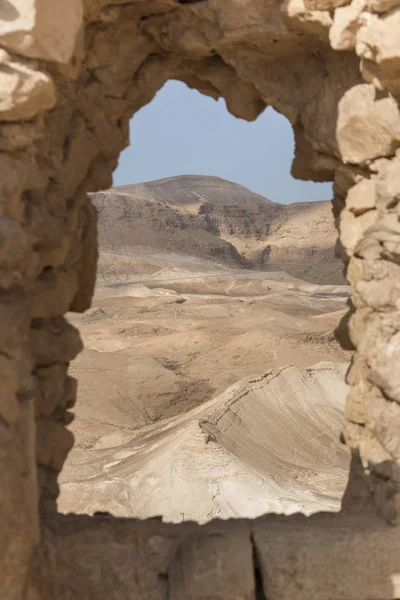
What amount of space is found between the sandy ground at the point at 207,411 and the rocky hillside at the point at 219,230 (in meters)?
10.9

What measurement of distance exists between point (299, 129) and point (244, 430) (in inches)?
209

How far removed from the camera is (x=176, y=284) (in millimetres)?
25578

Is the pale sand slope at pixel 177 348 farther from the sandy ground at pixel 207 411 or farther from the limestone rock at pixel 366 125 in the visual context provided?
the limestone rock at pixel 366 125

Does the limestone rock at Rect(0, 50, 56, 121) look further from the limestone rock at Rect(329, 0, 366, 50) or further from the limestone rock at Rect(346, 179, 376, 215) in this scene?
the limestone rock at Rect(346, 179, 376, 215)

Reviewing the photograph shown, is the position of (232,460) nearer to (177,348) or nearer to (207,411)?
(207,411)

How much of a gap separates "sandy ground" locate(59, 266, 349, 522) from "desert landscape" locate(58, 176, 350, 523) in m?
0.02

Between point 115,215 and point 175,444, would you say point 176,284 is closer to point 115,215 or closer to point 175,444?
point 115,215

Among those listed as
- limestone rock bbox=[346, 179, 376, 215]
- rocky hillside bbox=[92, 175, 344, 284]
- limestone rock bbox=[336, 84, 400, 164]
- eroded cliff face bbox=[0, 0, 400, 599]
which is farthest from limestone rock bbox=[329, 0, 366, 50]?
rocky hillside bbox=[92, 175, 344, 284]

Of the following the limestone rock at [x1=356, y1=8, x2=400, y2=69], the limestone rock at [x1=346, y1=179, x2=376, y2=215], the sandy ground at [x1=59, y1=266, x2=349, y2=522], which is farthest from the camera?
the sandy ground at [x1=59, y1=266, x2=349, y2=522]

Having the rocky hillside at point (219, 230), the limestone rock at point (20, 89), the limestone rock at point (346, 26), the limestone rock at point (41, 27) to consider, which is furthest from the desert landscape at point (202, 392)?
the limestone rock at point (41, 27)

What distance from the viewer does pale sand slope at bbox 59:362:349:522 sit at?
6.48 meters

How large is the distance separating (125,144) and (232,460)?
4.11 meters

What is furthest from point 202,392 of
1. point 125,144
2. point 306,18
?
point 306,18

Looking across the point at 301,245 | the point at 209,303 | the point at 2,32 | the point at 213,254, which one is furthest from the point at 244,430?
the point at 301,245
